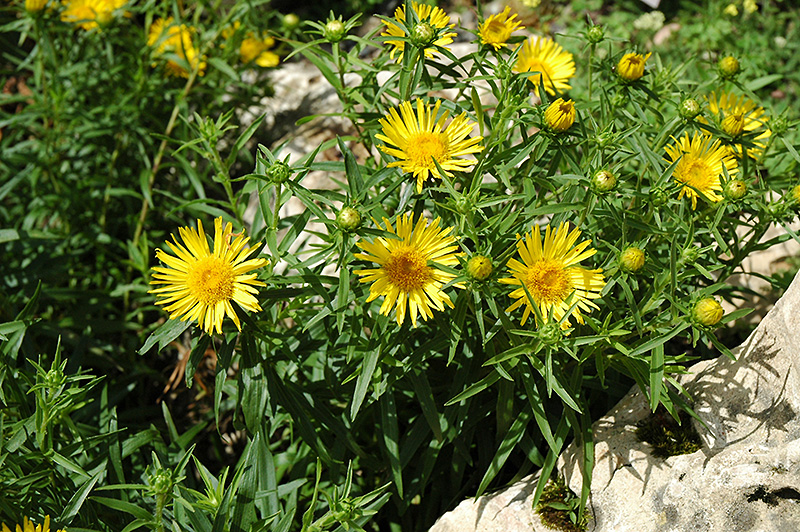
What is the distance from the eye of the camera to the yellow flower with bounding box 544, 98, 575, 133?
81.9 inches

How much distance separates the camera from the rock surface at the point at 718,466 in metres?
1.98

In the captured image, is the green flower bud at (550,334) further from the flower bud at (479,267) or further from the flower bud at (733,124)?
the flower bud at (733,124)

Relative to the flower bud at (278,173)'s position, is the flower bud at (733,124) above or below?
below

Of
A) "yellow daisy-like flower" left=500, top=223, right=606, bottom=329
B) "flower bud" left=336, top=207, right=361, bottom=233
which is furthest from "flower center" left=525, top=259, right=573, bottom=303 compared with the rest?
"flower bud" left=336, top=207, right=361, bottom=233

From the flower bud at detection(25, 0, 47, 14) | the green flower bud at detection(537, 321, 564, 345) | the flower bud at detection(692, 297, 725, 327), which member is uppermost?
the flower bud at detection(25, 0, 47, 14)

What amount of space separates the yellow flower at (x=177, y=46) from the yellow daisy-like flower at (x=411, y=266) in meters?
1.91

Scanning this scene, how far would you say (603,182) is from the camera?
1988mm

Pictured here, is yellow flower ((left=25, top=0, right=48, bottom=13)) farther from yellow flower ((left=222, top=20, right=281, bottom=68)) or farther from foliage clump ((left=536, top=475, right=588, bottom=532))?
foliage clump ((left=536, top=475, right=588, bottom=532))

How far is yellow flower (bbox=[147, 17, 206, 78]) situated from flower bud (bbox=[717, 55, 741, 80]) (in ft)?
7.88

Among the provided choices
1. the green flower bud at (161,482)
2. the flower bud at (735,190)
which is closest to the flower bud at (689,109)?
the flower bud at (735,190)

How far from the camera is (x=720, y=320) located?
1918 mm

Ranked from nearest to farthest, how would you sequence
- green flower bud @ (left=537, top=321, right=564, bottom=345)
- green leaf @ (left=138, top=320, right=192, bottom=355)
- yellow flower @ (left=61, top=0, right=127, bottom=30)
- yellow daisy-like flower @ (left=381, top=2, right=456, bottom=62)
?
green flower bud @ (left=537, top=321, right=564, bottom=345) → green leaf @ (left=138, top=320, right=192, bottom=355) → yellow daisy-like flower @ (left=381, top=2, right=456, bottom=62) → yellow flower @ (left=61, top=0, right=127, bottom=30)

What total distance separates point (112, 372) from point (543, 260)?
87.8 inches

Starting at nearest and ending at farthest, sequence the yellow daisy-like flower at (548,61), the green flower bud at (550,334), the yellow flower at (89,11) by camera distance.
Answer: the green flower bud at (550,334), the yellow daisy-like flower at (548,61), the yellow flower at (89,11)
